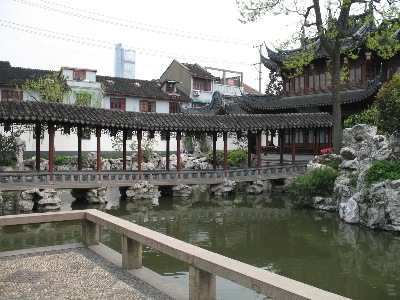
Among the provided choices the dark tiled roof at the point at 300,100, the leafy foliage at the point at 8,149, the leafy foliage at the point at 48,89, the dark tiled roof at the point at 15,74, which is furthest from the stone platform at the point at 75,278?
the dark tiled roof at the point at 15,74

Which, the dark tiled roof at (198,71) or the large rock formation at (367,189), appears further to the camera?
the dark tiled roof at (198,71)

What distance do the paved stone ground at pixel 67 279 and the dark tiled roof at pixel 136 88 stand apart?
27.5m

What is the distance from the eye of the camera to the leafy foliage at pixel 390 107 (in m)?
12.8

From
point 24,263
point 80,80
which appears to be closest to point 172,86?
point 80,80

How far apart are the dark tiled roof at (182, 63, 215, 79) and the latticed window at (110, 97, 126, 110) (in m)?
7.76

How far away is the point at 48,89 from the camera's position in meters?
27.2

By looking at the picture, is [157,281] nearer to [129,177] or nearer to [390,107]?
[390,107]

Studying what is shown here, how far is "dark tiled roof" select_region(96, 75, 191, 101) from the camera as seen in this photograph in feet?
109

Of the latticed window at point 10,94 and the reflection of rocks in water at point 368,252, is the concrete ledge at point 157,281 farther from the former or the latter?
the latticed window at point 10,94

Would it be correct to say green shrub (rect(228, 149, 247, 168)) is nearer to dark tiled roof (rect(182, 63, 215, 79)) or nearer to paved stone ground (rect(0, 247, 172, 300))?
dark tiled roof (rect(182, 63, 215, 79))

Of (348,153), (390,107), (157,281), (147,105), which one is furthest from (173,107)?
(157,281)

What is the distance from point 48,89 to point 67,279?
24.0 metres

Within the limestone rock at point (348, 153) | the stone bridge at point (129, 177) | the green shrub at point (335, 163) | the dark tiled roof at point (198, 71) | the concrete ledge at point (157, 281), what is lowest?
the concrete ledge at point (157, 281)

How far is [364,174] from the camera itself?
12.9m
